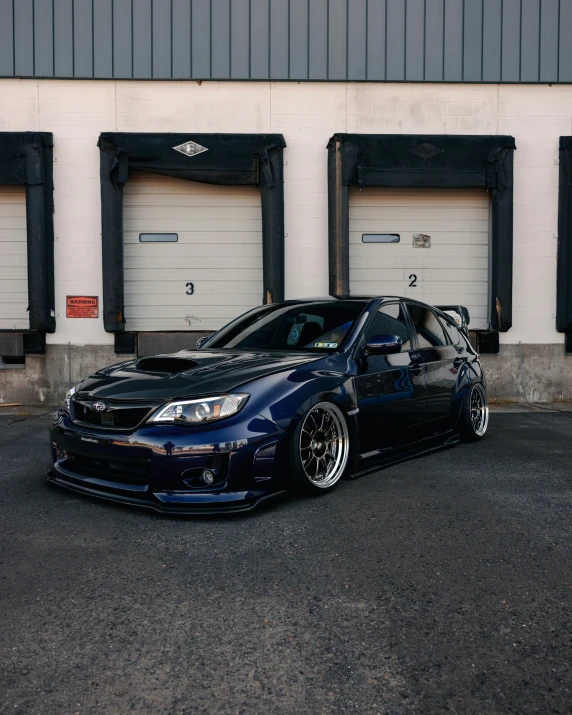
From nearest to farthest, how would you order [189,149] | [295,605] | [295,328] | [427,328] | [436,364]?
[295,605], [295,328], [436,364], [427,328], [189,149]

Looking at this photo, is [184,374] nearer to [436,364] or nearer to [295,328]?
[295,328]

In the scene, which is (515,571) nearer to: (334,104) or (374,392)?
(374,392)

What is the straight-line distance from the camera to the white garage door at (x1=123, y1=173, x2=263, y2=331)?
1140cm

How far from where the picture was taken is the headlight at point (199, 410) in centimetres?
434

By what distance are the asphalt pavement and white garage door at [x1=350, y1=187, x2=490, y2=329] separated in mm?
6881

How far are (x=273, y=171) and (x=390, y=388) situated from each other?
6384 mm

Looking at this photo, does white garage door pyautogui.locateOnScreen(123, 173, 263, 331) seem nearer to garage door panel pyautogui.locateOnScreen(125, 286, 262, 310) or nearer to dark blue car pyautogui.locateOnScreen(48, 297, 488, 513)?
garage door panel pyautogui.locateOnScreen(125, 286, 262, 310)

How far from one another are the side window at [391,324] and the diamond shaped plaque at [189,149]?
599 centimetres

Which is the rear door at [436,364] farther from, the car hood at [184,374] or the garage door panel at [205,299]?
the garage door panel at [205,299]

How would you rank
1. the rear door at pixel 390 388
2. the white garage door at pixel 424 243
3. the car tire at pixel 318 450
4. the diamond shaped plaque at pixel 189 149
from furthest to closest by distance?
the white garage door at pixel 424 243 → the diamond shaped plaque at pixel 189 149 → the rear door at pixel 390 388 → the car tire at pixel 318 450

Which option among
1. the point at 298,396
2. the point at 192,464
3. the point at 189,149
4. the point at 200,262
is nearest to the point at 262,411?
the point at 298,396

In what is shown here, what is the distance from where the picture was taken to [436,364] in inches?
248

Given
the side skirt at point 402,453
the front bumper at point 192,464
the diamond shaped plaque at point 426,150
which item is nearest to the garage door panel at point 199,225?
the diamond shaped plaque at point 426,150

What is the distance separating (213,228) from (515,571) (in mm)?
8856
